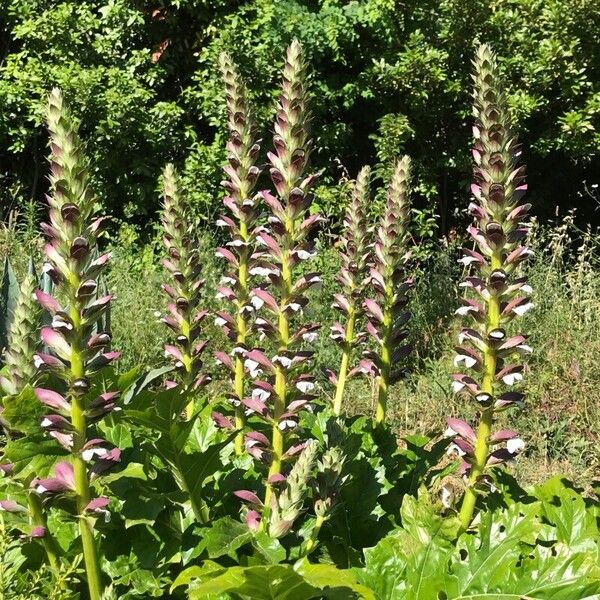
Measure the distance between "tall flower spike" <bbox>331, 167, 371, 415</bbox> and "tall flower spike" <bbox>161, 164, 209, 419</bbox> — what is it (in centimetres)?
53

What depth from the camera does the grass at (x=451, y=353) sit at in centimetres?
Answer: 486

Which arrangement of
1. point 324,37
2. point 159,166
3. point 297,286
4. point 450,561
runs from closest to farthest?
point 450,561 < point 297,286 < point 324,37 < point 159,166

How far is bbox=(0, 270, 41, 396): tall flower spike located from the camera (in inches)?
Answer: 75.4

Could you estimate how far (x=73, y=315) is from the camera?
5.68 feet

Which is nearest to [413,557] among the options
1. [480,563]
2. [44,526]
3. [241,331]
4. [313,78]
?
[480,563]

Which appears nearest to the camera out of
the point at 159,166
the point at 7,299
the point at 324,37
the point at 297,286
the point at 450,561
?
the point at 450,561

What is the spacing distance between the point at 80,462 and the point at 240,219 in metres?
1.13

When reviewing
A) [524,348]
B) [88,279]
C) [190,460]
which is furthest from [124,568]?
[524,348]

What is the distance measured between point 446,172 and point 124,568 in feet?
25.3

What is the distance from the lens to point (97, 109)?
27.6 ft

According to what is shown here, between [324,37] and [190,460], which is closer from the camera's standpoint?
[190,460]

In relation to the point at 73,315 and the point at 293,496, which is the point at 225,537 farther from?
the point at 73,315

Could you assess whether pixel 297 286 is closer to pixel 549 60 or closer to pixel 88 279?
pixel 88 279

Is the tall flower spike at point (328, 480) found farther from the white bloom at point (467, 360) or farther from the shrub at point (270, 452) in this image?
the white bloom at point (467, 360)
